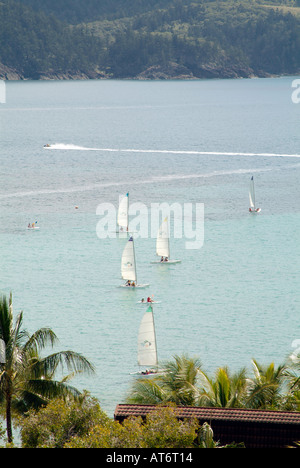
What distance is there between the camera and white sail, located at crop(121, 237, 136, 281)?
73125mm

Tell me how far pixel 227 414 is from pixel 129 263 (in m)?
45.2

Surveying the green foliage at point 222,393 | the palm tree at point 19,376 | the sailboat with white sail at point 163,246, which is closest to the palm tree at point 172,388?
the green foliage at point 222,393

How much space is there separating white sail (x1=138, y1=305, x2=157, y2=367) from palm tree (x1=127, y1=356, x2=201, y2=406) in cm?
2097

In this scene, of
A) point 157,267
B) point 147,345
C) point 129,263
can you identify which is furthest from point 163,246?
point 147,345

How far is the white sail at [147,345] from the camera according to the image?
5428cm

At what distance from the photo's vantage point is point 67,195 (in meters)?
118

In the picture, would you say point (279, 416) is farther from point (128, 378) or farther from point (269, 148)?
point (269, 148)

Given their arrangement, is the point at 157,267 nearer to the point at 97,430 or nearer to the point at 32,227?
the point at 32,227

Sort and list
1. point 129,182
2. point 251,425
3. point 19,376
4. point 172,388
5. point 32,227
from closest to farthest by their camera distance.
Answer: point 251,425 < point 19,376 < point 172,388 < point 32,227 < point 129,182

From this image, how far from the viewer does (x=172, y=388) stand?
32562 mm

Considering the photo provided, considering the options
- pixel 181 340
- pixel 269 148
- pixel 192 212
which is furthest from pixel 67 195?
pixel 269 148

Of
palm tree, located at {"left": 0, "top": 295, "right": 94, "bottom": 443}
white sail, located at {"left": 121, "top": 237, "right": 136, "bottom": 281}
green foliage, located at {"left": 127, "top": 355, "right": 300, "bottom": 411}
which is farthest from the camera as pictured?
white sail, located at {"left": 121, "top": 237, "right": 136, "bottom": 281}

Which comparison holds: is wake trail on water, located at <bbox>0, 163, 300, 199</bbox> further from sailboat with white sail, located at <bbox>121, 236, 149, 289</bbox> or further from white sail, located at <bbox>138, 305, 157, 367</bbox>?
white sail, located at <bbox>138, 305, 157, 367</bbox>

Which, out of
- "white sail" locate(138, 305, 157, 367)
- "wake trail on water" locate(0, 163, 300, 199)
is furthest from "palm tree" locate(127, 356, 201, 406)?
"wake trail on water" locate(0, 163, 300, 199)
